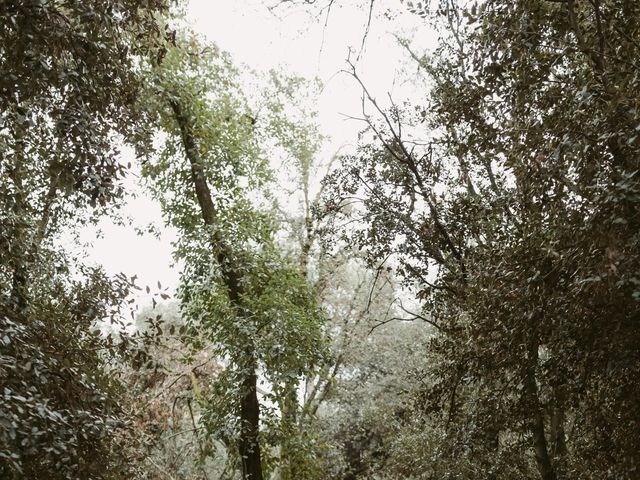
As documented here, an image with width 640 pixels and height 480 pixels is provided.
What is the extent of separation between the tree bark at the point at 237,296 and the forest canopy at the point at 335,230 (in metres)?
0.04

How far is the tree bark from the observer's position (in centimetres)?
846

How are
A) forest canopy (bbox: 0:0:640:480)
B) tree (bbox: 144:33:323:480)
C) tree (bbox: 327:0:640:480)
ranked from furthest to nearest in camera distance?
tree (bbox: 144:33:323:480) < forest canopy (bbox: 0:0:640:480) < tree (bbox: 327:0:640:480)

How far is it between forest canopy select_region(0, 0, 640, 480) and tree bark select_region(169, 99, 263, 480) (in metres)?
0.04

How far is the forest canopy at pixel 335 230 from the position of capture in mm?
Result: 3602

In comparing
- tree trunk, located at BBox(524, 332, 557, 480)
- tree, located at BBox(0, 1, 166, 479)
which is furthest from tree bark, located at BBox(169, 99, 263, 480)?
tree trunk, located at BBox(524, 332, 557, 480)

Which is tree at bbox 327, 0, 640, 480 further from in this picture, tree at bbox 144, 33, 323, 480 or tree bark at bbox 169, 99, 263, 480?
tree bark at bbox 169, 99, 263, 480

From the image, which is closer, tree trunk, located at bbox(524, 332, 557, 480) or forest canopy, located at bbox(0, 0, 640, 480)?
forest canopy, located at bbox(0, 0, 640, 480)

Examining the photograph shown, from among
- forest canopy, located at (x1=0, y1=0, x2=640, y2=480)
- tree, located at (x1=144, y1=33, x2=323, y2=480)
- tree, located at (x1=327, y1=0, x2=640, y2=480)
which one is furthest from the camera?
tree, located at (x1=144, y1=33, x2=323, y2=480)

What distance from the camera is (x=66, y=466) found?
3557 mm

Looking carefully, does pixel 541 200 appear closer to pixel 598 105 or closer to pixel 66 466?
pixel 598 105

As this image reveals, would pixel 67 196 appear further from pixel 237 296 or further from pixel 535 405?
pixel 237 296

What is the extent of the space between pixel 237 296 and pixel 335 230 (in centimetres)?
192

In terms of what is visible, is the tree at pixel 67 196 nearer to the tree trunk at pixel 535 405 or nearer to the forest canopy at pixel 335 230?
the forest canopy at pixel 335 230

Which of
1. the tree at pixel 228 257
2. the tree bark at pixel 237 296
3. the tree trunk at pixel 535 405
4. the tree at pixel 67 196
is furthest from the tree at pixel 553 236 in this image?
the tree bark at pixel 237 296
